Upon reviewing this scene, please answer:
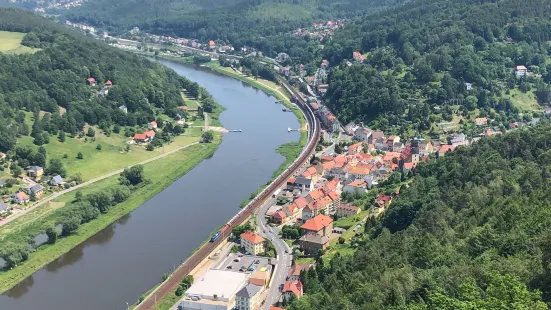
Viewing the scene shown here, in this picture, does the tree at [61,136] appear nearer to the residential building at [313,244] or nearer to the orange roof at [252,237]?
the orange roof at [252,237]

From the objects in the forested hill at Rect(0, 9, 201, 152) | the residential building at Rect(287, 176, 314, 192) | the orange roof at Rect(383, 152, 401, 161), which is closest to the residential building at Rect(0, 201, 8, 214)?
the forested hill at Rect(0, 9, 201, 152)

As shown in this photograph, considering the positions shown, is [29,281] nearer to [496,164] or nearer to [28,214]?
[28,214]

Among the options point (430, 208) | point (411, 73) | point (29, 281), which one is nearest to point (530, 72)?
point (411, 73)

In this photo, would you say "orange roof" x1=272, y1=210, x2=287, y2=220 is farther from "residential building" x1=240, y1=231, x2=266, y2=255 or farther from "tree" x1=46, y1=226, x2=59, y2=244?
"tree" x1=46, y1=226, x2=59, y2=244

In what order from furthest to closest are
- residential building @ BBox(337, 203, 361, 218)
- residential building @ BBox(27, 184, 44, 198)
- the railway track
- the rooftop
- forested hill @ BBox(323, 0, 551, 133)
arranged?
forested hill @ BBox(323, 0, 551, 133), residential building @ BBox(27, 184, 44, 198), residential building @ BBox(337, 203, 361, 218), the railway track, the rooftop

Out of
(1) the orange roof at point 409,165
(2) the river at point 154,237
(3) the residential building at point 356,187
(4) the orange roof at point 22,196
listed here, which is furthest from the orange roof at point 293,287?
(4) the orange roof at point 22,196
